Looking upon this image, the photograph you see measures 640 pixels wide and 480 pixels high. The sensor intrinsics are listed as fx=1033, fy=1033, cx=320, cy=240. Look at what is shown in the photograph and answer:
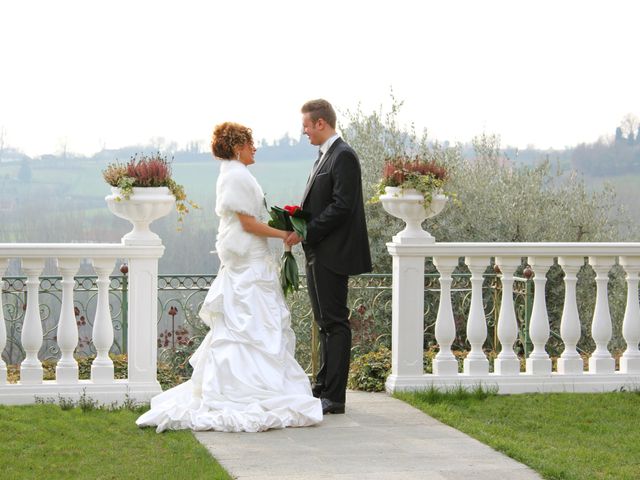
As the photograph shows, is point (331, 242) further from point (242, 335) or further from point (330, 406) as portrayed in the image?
point (330, 406)

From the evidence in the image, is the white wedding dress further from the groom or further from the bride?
the groom

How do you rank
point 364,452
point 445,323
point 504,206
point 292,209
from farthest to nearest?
point 504,206 → point 445,323 → point 292,209 → point 364,452

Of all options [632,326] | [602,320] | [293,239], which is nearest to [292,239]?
[293,239]

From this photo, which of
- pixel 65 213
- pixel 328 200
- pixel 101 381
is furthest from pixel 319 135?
pixel 65 213

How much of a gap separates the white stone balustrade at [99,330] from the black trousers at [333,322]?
3.65 feet

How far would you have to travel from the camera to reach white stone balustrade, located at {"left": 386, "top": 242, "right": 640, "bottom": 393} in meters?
7.35

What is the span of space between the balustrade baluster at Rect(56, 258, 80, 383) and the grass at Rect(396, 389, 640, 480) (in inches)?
89.7

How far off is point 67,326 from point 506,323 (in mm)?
3083

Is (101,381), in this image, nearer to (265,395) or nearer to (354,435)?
(265,395)

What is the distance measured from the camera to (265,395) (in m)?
6.34

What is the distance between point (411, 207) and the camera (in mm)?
7203

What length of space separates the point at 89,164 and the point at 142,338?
9.57 metres

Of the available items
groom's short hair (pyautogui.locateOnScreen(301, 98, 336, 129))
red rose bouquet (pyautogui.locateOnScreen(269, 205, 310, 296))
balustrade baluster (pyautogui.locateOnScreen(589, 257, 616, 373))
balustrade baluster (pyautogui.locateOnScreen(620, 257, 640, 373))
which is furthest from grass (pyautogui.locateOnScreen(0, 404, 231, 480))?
balustrade baluster (pyautogui.locateOnScreen(620, 257, 640, 373))

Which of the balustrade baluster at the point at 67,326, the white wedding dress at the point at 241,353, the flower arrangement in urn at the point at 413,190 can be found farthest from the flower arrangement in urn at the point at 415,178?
the balustrade baluster at the point at 67,326
